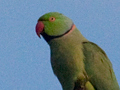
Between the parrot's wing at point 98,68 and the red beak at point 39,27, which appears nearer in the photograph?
the parrot's wing at point 98,68

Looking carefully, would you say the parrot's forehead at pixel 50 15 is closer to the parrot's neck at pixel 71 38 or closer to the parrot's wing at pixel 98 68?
the parrot's neck at pixel 71 38

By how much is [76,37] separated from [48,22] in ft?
1.43

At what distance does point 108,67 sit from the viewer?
9.73ft

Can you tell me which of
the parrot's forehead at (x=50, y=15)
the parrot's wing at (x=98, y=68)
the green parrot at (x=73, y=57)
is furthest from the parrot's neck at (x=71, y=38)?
the parrot's forehead at (x=50, y=15)

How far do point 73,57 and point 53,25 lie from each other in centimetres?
53

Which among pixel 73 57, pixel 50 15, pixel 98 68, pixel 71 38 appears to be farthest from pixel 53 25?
pixel 98 68

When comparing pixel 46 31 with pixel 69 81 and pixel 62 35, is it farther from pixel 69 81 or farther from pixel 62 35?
pixel 69 81

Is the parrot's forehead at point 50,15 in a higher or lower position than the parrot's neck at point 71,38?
higher

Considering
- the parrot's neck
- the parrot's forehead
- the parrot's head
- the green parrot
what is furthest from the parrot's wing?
the parrot's forehead

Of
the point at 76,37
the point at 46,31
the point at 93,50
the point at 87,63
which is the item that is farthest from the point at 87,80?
the point at 46,31

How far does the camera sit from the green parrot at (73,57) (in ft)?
9.05

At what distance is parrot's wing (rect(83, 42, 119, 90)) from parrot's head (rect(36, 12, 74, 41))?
35 cm

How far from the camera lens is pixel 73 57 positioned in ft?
9.04

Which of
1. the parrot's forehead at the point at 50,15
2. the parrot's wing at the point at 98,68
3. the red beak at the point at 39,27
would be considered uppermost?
the parrot's forehead at the point at 50,15
